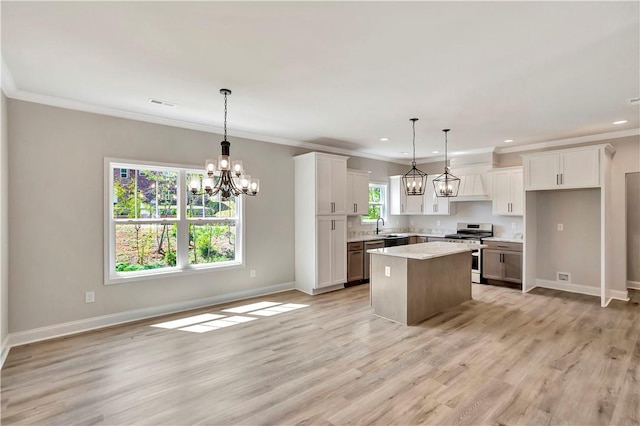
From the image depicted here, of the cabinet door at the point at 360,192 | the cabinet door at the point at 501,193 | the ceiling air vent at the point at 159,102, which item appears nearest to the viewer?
the ceiling air vent at the point at 159,102

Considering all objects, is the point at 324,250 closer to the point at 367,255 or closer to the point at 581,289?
the point at 367,255

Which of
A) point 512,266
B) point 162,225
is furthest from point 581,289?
point 162,225

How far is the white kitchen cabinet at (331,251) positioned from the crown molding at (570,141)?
377cm

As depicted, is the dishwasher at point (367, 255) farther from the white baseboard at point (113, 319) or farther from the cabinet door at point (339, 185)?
the white baseboard at point (113, 319)

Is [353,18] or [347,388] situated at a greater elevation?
[353,18]

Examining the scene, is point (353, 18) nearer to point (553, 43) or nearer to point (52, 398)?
point (553, 43)

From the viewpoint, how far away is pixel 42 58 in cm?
268

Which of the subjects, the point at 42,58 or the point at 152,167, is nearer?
the point at 42,58

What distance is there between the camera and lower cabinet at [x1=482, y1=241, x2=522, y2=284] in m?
5.75

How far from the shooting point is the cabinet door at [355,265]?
614cm

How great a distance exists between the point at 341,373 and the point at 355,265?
347cm

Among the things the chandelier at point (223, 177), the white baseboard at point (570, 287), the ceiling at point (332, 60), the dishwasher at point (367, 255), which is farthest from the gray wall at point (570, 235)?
the chandelier at point (223, 177)

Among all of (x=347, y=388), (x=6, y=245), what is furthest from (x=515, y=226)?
(x=6, y=245)

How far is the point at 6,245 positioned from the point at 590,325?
6890 millimetres
